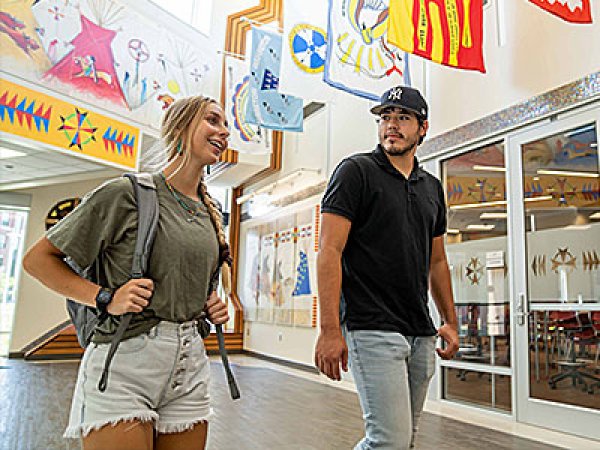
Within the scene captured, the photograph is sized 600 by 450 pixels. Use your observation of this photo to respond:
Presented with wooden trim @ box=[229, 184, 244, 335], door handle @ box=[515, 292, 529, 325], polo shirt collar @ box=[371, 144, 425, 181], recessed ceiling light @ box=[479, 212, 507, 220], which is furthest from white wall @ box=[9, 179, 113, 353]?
polo shirt collar @ box=[371, 144, 425, 181]

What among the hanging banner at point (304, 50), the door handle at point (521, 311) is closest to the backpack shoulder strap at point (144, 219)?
the door handle at point (521, 311)

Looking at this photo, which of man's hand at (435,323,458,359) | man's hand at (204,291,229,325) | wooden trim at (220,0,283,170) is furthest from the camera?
wooden trim at (220,0,283,170)

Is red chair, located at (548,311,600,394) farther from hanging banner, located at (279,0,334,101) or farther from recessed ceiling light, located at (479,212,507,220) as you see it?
hanging banner, located at (279,0,334,101)

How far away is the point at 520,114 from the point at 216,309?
4.46 metres

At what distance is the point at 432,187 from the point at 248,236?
1019 cm

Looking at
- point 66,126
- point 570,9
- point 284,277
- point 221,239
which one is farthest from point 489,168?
point 66,126

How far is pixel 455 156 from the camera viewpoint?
5832 millimetres

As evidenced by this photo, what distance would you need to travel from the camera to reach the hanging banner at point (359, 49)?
5473 millimetres

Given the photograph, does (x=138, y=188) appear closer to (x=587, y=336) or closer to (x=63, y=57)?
(x=587, y=336)

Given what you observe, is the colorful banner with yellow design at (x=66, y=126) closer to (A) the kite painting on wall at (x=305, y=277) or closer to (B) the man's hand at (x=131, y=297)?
(A) the kite painting on wall at (x=305, y=277)

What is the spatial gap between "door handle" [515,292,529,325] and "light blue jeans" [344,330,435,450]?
3467mm

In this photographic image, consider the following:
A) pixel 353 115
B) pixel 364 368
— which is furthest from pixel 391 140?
pixel 353 115

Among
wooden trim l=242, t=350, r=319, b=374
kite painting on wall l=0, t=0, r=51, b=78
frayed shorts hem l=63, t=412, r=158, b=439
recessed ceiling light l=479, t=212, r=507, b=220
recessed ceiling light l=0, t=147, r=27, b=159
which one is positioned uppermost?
kite painting on wall l=0, t=0, r=51, b=78

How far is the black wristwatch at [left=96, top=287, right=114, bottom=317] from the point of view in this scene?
1.12m
